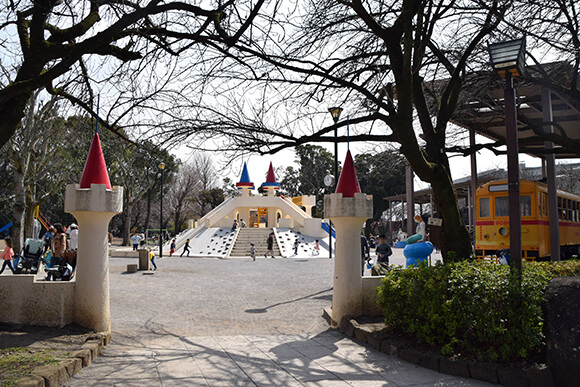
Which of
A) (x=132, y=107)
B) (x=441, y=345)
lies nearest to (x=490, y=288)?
(x=441, y=345)

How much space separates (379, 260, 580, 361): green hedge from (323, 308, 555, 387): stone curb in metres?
0.16

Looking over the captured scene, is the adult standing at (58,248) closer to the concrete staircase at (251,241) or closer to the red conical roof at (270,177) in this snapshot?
the concrete staircase at (251,241)

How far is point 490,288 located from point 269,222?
1504 inches

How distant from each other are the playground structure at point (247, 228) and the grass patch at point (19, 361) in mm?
23844

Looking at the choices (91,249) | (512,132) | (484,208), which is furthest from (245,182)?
(512,132)

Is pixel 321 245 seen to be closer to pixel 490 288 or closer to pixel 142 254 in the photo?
pixel 142 254

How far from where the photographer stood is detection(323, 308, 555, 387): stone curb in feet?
15.7

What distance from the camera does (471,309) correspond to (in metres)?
5.43

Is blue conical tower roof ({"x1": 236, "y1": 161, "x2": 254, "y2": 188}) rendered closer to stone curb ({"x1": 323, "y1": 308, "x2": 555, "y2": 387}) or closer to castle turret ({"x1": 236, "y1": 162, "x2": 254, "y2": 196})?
castle turret ({"x1": 236, "y1": 162, "x2": 254, "y2": 196})

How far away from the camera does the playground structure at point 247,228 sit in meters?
32.0

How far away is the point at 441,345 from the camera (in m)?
5.86

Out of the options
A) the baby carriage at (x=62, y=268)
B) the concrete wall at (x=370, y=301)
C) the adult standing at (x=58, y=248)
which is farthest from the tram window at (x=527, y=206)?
the adult standing at (x=58, y=248)

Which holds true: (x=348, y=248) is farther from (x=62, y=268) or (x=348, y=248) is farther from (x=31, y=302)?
(x=62, y=268)

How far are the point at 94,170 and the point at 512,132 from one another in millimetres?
6115
